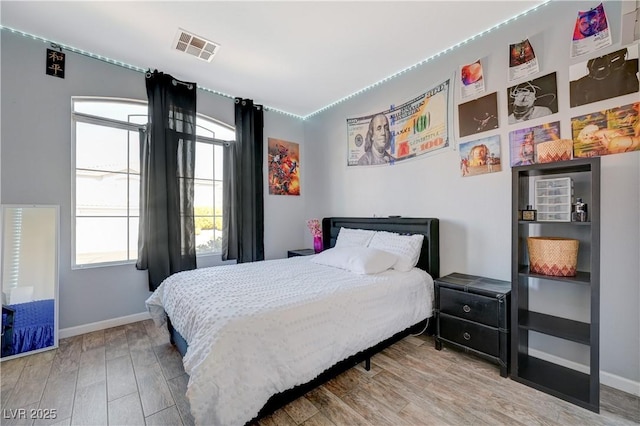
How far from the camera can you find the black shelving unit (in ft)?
5.07

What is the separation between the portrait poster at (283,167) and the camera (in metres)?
3.97

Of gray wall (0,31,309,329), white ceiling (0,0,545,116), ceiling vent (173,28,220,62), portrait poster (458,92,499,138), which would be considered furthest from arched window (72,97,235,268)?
portrait poster (458,92,499,138)

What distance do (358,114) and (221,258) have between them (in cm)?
271

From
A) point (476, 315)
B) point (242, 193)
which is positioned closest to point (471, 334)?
point (476, 315)

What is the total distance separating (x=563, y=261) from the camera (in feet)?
5.67

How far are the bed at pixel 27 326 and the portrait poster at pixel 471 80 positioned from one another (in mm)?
4307

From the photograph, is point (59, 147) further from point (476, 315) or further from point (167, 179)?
point (476, 315)

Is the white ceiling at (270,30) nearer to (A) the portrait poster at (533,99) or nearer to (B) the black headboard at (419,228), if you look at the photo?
(A) the portrait poster at (533,99)

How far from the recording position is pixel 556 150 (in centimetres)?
186

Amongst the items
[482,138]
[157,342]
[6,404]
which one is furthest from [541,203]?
[6,404]

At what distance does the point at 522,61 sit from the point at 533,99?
0.34 metres

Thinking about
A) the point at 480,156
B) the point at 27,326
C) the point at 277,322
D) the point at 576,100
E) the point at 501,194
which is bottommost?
the point at 27,326

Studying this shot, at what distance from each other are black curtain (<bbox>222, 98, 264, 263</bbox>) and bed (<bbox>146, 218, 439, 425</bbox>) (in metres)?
1.06

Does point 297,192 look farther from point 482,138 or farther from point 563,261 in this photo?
point 563,261
